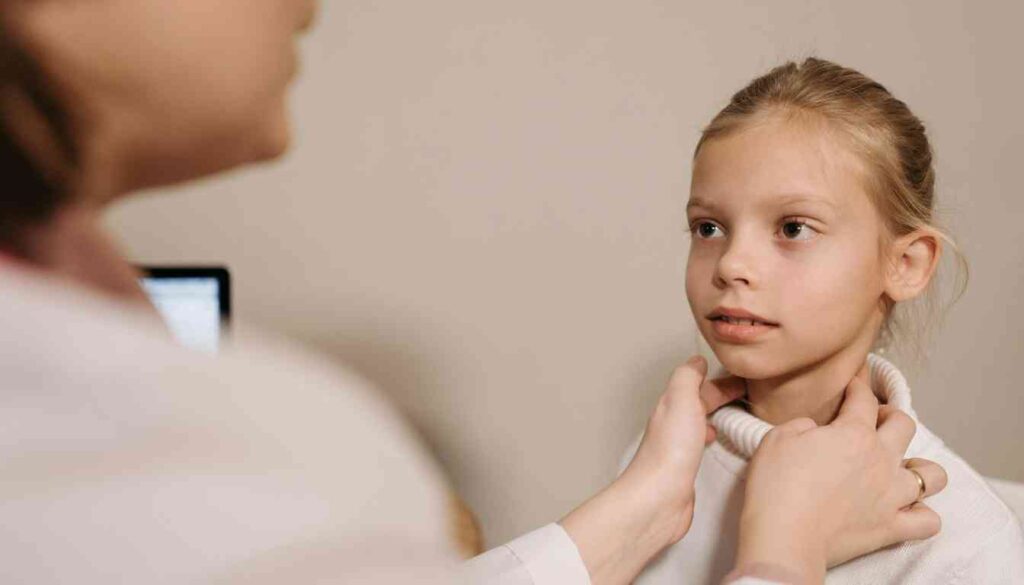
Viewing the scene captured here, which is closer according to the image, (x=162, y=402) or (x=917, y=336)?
(x=162, y=402)

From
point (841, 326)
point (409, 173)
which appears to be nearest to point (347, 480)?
point (841, 326)

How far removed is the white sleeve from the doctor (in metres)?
0.60

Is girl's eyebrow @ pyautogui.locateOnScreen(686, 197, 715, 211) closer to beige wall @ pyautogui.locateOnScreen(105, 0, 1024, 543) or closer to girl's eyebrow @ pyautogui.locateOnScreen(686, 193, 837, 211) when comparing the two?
girl's eyebrow @ pyautogui.locateOnScreen(686, 193, 837, 211)

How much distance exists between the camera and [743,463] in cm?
100

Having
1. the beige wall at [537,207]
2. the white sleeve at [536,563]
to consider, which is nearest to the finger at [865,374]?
the white sleeve at [536,563]

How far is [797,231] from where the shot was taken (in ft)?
3.14

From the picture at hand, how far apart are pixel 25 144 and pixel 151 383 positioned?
59 millimetres

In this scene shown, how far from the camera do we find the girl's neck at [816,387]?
1.00 meters

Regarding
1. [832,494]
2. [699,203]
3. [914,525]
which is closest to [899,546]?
[914,525]

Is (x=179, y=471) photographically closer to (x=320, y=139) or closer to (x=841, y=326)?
(x=841, y=326)

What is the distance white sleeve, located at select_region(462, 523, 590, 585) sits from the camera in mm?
805

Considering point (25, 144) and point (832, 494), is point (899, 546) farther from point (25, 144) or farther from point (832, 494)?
point (25, 144)

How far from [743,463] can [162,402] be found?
0.88 metres

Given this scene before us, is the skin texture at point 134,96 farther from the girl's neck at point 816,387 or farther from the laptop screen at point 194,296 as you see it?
the laptop screen at point 194,296
